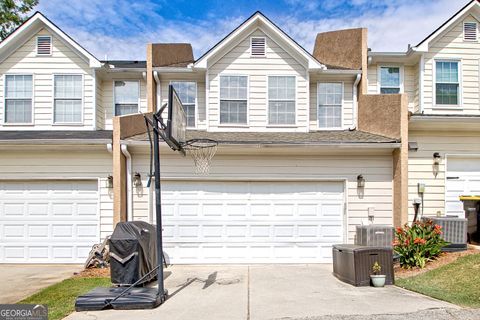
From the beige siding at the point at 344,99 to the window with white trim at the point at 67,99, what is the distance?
7.60m

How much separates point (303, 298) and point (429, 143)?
678 cm

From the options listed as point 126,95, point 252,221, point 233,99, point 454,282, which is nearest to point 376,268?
point 454,282

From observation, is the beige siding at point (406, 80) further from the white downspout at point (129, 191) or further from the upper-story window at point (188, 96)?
the white downspout at point (129, 191)

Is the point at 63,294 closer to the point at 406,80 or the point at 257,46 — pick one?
the point at 257,46

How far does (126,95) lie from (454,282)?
10929mm

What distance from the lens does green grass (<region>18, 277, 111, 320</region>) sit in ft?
21.1

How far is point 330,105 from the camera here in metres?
12.9

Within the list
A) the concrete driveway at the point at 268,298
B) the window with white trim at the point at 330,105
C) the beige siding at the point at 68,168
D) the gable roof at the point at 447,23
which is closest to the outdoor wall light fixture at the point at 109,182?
the beige siding at the point at 68,168

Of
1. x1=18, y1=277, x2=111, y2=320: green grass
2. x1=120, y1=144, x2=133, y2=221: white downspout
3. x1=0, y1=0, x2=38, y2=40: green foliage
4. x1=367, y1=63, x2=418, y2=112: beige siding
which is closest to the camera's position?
x1=18, y1=277, x2=111, y2=320: green grass

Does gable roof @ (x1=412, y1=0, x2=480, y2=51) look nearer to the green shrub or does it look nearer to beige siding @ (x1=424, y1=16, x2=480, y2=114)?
beige siding @ (x1=424, y1=16, x2=480, y2=114)

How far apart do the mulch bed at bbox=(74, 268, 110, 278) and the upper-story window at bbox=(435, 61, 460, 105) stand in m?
11.1

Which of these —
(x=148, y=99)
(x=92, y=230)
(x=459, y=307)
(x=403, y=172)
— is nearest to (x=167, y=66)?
(x=148, y=99)

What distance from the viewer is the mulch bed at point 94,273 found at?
30.0ft

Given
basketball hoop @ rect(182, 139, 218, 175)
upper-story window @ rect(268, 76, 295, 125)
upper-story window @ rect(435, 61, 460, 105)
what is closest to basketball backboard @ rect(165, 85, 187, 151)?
basketball hoop @ rect(182, 139, 218, 175)
